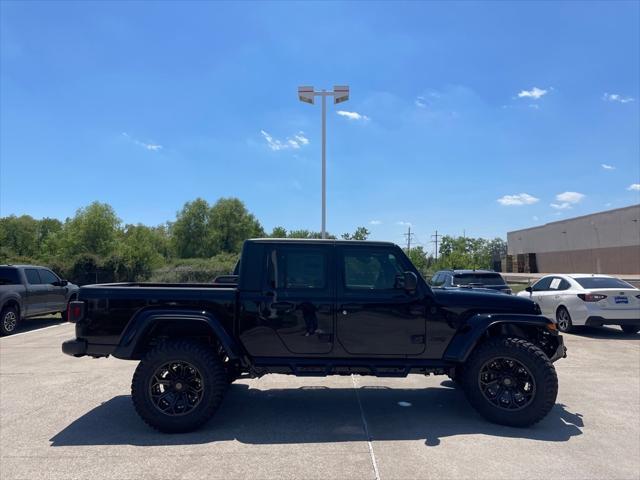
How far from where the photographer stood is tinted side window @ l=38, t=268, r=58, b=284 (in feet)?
40.9

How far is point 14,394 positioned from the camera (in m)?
5.85

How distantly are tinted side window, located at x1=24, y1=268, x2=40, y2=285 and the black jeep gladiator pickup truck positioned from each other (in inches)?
347

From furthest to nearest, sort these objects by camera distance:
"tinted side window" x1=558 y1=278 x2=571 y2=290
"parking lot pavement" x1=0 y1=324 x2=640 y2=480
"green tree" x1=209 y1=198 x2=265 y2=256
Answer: "green tree" x1=209 y1=198 x2=265 y2=256 → "tinted side window" x1=558 y1=278 x2=571 y2=290 → "parking lot pavement" x1=0 y1=324 x2=640 y2=480

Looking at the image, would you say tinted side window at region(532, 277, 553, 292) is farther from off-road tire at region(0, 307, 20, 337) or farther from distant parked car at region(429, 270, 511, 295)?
off-road tire at region(0, 307, 20, 337)

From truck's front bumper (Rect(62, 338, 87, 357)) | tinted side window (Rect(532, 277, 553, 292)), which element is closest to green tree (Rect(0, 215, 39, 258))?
tinted side window (Rect(532, 277, 553, 292))

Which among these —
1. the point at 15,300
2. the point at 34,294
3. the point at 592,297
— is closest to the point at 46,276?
the point at 34,294

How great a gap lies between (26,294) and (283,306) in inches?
395

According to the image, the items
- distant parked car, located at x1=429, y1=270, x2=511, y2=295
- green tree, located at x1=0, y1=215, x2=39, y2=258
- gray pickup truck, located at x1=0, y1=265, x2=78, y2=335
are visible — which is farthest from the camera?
green tree, located at x1=0, y1=215, x2=39, y2=258

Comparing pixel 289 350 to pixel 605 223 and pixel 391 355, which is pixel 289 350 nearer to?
pixel 391 355

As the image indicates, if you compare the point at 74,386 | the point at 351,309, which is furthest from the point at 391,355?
the point at 74,386

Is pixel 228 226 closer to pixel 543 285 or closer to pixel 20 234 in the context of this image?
pixel 20 234

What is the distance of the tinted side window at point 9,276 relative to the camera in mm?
11320

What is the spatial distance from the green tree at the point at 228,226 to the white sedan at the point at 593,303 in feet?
172

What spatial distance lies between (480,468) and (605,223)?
58270mm
